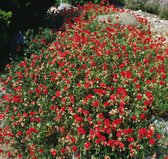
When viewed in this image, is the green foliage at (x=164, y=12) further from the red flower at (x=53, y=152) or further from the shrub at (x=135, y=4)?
the red flower at (x=53, y=152)

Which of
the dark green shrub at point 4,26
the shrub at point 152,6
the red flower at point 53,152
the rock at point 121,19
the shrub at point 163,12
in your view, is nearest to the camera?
the red flower at point 53,152

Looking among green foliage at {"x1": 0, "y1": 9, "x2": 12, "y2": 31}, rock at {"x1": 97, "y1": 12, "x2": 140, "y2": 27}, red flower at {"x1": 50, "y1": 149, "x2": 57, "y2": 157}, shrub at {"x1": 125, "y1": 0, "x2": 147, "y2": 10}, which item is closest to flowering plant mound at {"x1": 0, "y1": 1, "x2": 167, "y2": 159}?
red flower at {"x1": 50, "y1": 149, "x2": 57, "y2": 157}

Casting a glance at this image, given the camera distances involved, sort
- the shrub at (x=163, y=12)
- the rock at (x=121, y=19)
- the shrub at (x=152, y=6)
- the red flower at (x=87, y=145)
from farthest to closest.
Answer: the shrub at (x=152, y=6)
the shrub at (x=163, y=12)
the rock at (x=121, y=19)
the red flower at (x=87, y=145)

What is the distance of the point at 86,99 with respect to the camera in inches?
267

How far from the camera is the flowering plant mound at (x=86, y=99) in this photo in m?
6.30

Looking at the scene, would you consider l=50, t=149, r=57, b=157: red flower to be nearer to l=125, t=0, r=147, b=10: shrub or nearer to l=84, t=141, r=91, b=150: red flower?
l=84, t=141, r=91, b=150: red flower

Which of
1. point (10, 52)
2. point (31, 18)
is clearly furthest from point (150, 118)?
point (31, 18)

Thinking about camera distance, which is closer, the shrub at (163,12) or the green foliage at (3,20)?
the green foliage at (3,20)

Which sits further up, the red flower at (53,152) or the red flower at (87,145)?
the red flower at (87,145)

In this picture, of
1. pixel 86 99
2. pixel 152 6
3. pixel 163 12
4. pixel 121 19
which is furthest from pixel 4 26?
pixel 152 6

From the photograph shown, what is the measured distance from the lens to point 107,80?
7.42m

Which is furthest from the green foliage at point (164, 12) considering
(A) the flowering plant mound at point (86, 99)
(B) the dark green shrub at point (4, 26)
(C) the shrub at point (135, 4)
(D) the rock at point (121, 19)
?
(B) the dark green shrub at point (4, 26)

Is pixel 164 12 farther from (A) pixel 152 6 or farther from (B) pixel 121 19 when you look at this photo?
(B) pixel 121 19

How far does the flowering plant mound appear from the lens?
6301 millimetres
